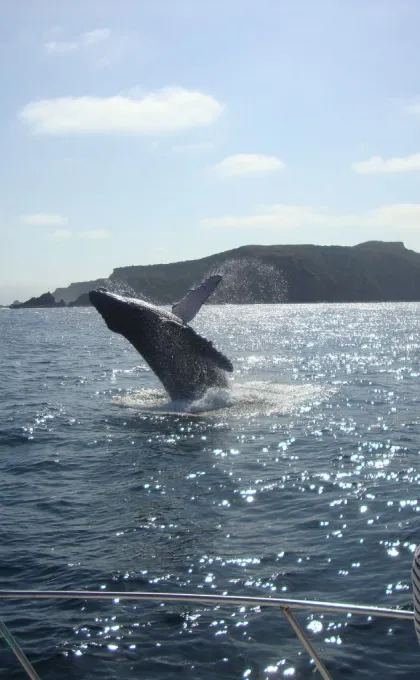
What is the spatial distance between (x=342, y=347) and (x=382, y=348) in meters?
3.05

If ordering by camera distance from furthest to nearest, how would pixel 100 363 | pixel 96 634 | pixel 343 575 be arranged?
pixel 100 363 < pixel 343 575 < pixel 96 634

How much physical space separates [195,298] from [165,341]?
1304mm

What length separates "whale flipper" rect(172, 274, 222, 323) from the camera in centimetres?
1742

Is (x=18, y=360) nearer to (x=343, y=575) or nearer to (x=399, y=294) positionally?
(x=343, y=575)

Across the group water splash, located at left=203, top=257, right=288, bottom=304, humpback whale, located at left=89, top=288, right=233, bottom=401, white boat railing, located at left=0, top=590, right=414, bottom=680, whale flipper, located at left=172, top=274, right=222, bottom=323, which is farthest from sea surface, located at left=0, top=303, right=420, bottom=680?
water splash, located at left=203, top=257, right=288, bottom=304

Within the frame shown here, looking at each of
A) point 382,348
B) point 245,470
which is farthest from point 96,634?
point 382,348

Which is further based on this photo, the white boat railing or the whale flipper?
the whale flipper

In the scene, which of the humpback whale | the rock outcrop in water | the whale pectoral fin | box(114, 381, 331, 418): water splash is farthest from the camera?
the rock outcrop in water

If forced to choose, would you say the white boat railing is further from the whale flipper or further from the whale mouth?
the whale flipper

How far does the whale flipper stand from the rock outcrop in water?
153m

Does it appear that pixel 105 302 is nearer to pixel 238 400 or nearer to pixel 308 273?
pixel 238 400

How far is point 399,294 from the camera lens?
7392 inches

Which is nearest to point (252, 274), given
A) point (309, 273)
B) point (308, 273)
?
point (308, 273)

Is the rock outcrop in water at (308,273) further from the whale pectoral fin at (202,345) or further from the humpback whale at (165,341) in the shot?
the whale pectoral fin at (202,345)
